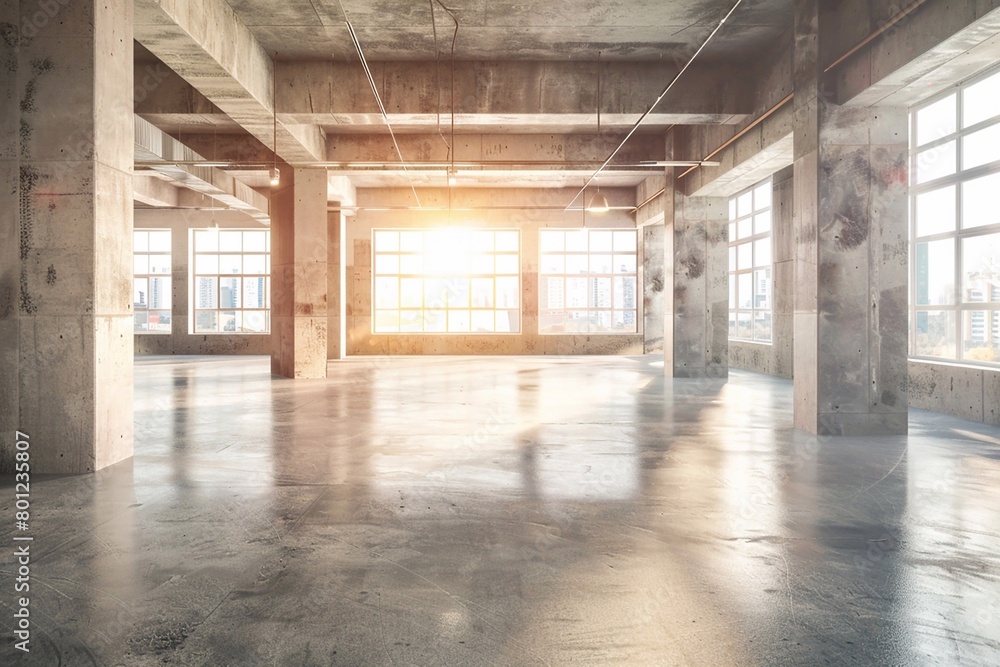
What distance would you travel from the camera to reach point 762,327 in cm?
1916

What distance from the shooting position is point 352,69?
40.8 feet

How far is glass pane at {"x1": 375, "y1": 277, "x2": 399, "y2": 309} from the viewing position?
2717cm

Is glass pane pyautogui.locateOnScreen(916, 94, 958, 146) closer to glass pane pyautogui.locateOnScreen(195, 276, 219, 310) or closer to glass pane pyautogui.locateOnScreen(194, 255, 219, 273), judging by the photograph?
glass pane pyautogui.locateOnScreen(194, 255, 219, 273)

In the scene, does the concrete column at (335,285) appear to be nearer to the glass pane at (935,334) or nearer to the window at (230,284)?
the window at (230,284)

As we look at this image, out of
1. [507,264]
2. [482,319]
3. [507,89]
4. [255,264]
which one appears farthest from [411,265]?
[507,89]

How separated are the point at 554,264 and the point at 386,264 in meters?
7.16

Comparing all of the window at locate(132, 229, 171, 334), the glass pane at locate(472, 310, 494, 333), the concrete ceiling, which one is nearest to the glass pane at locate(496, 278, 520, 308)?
the glass pane at locate(472, 310, 494, 333)

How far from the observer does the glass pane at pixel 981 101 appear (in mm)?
10180

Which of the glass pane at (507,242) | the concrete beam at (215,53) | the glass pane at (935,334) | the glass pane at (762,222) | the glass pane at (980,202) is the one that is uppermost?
the concrete beam at (215,53)

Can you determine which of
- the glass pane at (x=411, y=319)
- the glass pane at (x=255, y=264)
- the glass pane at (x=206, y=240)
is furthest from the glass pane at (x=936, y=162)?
the glass pane at (x=206, y=240)

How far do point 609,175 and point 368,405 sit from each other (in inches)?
551

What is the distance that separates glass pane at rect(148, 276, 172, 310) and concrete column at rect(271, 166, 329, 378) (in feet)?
44.3

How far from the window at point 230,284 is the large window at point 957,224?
24.0 meters

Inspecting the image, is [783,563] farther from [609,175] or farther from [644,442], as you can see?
[609,175]
